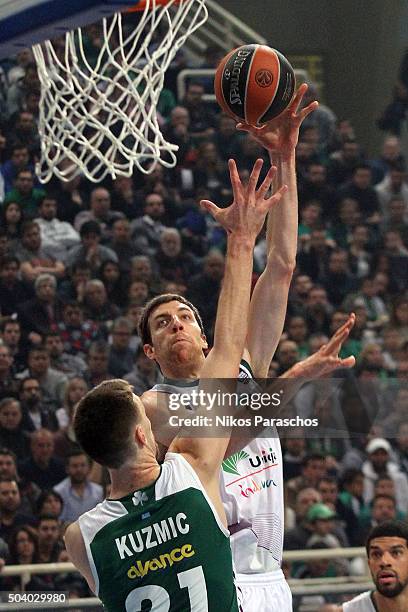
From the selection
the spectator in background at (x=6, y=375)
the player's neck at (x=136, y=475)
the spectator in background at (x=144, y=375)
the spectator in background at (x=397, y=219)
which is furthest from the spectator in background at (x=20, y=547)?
the spectator in background at (x=397, y=219)

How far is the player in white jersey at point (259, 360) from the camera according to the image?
11.6ft

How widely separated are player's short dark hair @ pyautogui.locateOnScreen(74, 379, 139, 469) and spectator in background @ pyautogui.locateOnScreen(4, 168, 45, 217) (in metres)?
5.51

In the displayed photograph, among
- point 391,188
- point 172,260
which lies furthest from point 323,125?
point 172,260

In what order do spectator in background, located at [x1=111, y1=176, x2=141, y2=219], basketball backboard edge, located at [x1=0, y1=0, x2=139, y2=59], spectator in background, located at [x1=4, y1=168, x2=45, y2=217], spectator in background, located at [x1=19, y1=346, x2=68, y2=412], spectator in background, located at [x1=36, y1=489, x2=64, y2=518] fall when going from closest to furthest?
basketball backboard edge, located at [x1=0, y1=0, x2=139, y2=59] < spectator in background, located at [x1=36, y1=489, x2=64, y2=518] < spectator in background, located at [x1=19, y1=346, x2=68, y2=412] < spectator in background, located at [x1=4, y1=168, x2=45, y2=217] < spectator in background, located at [x1=111, y1=176, x2=141, y2=219]

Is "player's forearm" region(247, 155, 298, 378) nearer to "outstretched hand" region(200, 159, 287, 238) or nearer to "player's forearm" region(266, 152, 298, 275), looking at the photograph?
"player's forearm" region(266, 152, 298, 275)

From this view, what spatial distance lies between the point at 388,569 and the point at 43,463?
8.50 feet

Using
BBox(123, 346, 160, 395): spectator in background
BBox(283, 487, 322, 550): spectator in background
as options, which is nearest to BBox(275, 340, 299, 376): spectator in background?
BBox(123, 346, 160, 395): spectator in background

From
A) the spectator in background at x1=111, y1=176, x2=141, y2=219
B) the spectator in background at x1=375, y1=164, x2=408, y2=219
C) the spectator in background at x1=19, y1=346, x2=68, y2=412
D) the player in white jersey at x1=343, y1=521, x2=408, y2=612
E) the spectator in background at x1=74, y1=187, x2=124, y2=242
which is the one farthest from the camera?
the spectator in background at x1=375, y1=164, x2=408, y2=219

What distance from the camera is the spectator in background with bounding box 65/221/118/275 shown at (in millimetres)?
7977

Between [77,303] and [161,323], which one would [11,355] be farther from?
[161,323]

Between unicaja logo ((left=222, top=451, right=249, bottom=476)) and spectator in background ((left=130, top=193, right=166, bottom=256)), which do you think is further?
spectator in background ((left=130, top=193, right=166, bottom=256))

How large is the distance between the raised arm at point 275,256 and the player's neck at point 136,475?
3.40 ft

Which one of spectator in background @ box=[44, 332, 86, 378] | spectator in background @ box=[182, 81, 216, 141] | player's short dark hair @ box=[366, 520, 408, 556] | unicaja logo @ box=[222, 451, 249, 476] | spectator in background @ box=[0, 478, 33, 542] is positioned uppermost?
spectator in background @ box=[182, 81, 216, 141]

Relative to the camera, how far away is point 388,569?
4.45 meters
